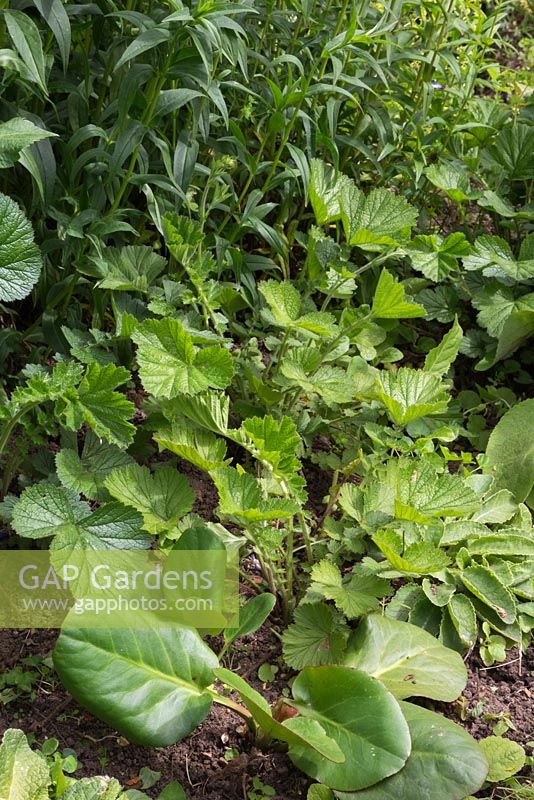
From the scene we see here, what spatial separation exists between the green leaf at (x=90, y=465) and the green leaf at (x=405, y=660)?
23.4 inches

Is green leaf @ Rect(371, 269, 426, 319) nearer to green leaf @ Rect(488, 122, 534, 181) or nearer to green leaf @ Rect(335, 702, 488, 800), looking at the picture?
green leaf @ Rect(488, 122, 534, 181)

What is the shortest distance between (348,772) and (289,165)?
1519 millimetres

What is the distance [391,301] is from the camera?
6.72 feet

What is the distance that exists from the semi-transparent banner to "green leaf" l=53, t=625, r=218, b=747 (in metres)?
0.03

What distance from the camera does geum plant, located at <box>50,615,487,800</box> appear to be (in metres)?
1.52

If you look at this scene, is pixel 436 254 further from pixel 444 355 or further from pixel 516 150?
pixel 516 150

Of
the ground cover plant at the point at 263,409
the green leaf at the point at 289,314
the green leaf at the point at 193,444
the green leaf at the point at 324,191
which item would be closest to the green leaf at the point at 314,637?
the ground cover plant at the point at 263,409

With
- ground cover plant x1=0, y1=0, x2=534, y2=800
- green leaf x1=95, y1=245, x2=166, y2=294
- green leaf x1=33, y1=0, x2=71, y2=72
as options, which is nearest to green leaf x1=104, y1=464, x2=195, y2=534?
ground cover plant x1=0, y1=0, x2=534, y2=800

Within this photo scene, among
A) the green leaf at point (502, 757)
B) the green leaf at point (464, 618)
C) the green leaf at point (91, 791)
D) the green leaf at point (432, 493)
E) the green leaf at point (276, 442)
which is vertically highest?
the green leaf at point (276, 442)

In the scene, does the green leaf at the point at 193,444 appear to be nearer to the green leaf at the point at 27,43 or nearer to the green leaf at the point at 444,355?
the green leaf at the point at 444,355

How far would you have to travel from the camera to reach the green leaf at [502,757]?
1.65 m

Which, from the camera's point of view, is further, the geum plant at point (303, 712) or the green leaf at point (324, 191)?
the green leaf at point (324, 191)

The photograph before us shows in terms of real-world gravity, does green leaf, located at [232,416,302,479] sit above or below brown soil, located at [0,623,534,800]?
above

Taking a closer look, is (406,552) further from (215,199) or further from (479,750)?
(215,199)
